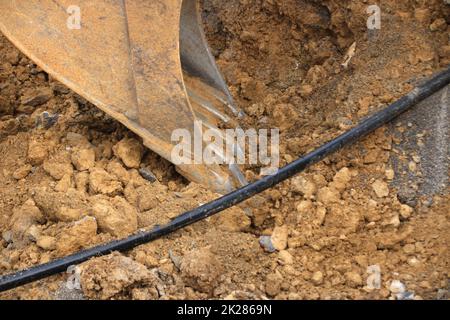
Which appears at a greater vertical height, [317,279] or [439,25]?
[439,25]

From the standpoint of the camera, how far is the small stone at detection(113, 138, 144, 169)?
2879mm

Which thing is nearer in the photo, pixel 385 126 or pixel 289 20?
pixel 385 126

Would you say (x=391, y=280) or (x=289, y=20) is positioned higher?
(x=289, y=20)

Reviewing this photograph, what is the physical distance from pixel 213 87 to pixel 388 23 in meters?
0.89

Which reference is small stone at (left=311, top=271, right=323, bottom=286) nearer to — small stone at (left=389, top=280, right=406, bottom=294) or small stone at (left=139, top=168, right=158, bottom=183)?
small stone at (left=389, top=280, right=406, bottom=294)

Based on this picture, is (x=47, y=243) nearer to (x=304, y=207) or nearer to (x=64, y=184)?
(x=64, y=184)

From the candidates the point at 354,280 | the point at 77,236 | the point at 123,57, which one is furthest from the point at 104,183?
the point at 354,280

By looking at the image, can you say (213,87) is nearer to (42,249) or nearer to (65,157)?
(65,157)

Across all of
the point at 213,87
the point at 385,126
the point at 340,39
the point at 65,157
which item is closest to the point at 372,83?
the point at 385,126

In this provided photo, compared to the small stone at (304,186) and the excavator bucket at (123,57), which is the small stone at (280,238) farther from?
the excavator bucket at (123,57)

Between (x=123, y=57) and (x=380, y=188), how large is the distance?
117cm

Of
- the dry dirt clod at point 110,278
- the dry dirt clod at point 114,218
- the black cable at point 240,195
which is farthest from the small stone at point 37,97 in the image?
the dry dirt clod at point 110,278

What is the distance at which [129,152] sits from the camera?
290 cm

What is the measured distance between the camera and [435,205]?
2.58m
